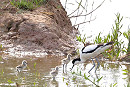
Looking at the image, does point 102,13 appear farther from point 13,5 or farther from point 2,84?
point 2,84

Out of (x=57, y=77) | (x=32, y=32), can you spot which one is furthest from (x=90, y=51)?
(x=32, y=32)

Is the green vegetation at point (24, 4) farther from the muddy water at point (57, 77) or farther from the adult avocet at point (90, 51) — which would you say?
the adult avocet at point (90, 51)

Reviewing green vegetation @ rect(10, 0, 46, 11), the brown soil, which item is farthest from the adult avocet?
green vegetation @ rect(10, 0, 46, 11)

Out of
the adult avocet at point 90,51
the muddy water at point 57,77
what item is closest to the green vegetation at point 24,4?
the muddy water at point 57,77

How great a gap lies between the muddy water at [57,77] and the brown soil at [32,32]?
894mm

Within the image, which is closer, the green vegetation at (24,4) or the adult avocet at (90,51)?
the adult avocet at (90,51)

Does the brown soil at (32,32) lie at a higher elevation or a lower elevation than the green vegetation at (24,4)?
lower

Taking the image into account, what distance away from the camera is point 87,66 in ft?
34.8

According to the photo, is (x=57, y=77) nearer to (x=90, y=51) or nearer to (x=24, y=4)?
(x=90, y=51)

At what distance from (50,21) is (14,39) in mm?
1515

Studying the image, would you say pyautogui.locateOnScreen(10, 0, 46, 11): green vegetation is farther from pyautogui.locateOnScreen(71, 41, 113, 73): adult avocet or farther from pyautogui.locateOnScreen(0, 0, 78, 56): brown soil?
pyautogui.locateOnScreen(71, 41, 113, 73): adult avocet

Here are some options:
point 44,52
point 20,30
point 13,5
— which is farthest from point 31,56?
point 13,5

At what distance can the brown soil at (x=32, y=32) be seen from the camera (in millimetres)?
11922

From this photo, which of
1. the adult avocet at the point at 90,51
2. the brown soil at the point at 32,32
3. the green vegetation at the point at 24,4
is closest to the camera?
the adult avocet at the point at 90,51
